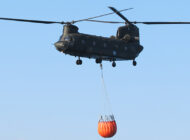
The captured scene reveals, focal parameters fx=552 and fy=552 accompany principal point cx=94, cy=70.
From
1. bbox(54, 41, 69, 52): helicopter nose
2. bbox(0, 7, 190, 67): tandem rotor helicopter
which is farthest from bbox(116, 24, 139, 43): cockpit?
bbox(54, 41, 69, 52): helicopter nose

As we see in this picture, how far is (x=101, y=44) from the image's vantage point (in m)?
66.1

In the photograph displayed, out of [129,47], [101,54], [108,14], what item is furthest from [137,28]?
[108,14]

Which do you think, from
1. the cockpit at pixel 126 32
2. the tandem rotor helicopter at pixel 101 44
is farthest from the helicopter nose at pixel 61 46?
Result: the cockpit at pixel 126 32

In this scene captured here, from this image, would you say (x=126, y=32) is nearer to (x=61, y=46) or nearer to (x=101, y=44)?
(x=101, y=44)

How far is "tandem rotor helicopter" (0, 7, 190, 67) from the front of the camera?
63.3 meters

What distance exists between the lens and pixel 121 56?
67750 mm

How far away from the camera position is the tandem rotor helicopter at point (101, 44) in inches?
2493

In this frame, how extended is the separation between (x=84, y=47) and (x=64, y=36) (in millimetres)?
2843

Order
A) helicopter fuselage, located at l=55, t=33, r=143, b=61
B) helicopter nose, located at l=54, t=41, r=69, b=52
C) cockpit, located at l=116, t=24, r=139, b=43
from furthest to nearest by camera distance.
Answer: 1. cockpit, located at l=116, t=24, r=139, b=43
2. helicopter fuselage, located at l=55, t=33, r=143, b=61
3. helicopter nose, located at l=54, t=41, r=69, b=52

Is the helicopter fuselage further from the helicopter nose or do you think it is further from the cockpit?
the cockpit

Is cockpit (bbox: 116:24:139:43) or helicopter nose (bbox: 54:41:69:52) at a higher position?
cockpit (bbox: 116:24:139:43)

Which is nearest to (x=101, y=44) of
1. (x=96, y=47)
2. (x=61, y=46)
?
(x=96, y=47)

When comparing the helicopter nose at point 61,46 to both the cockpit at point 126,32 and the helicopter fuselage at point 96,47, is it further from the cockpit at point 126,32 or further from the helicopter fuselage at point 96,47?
the cockpit at point 126,32

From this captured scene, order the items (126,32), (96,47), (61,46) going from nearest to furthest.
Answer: (61,46) < (96,47) < (126,32)
